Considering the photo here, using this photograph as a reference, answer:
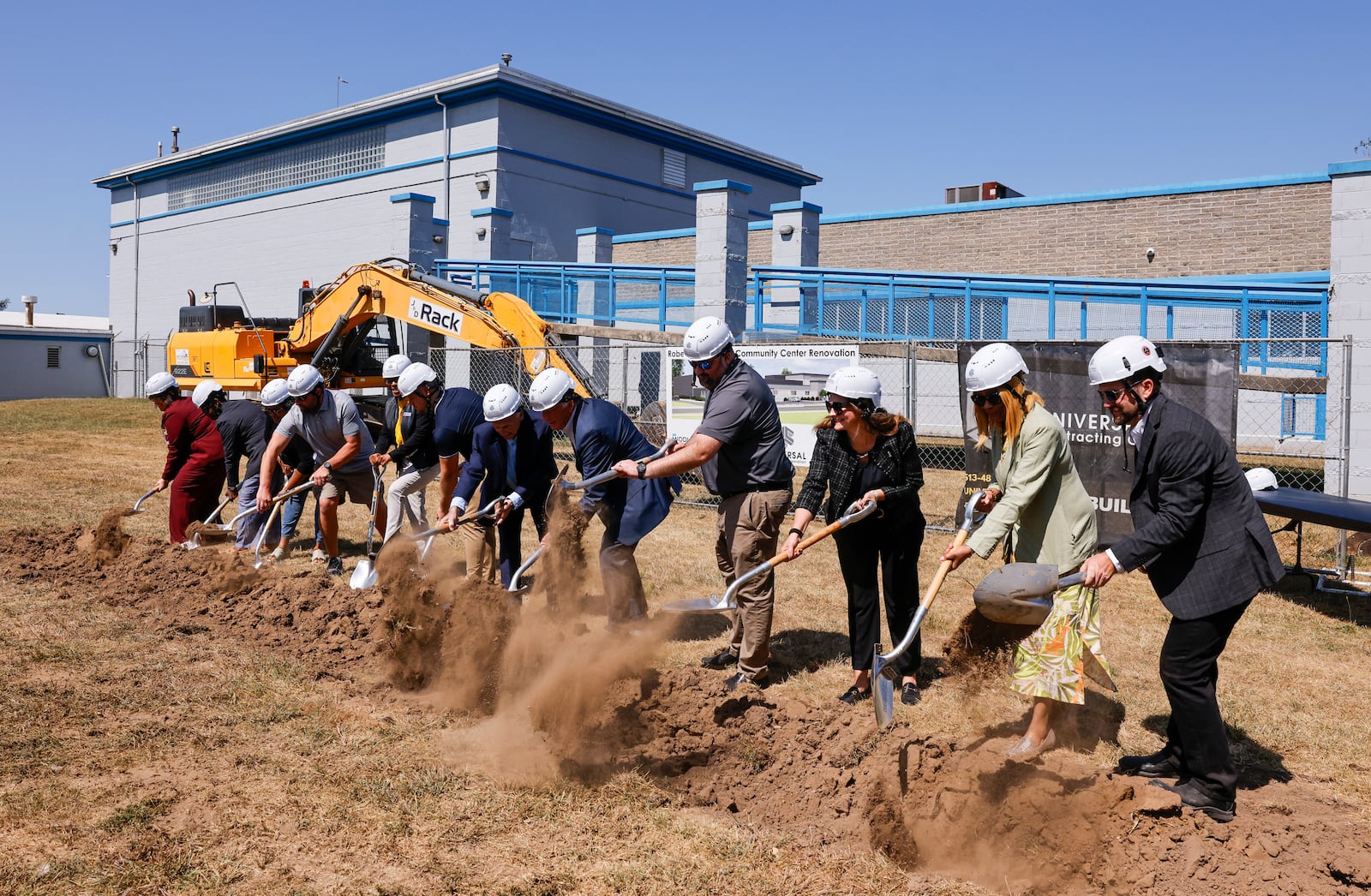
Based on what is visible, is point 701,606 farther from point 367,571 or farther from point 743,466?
point 367,571

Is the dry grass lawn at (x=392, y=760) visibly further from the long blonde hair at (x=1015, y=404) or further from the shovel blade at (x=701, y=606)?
the long blonde hair at (x=1015, y=404)

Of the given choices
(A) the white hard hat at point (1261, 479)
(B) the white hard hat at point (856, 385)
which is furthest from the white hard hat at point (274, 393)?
(A) the white hard hat at point (1261, 479)

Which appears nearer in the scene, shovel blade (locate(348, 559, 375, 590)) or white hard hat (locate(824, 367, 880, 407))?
white hard hat (locate(824, 367, 880, 407))

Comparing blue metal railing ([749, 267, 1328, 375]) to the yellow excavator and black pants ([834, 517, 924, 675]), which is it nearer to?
the yellow excavator

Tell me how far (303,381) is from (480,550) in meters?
2.27

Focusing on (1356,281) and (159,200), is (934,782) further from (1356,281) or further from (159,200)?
(159,200)

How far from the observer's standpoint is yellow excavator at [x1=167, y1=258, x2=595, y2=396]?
46.6 feet

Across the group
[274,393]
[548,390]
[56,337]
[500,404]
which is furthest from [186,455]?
[56,337]

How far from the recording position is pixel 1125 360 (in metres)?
4.27

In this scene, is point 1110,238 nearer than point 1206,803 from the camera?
No

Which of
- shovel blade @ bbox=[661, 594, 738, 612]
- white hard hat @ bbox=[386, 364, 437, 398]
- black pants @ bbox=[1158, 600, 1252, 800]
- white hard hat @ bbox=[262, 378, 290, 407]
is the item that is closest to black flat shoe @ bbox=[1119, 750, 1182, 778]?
black pants @ bbox=[1158, 600, 1252, 800]

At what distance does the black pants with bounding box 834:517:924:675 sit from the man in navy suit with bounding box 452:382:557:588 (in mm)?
2349

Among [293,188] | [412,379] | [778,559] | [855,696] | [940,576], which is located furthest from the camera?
[293,188]

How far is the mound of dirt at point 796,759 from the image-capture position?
3893 mm
